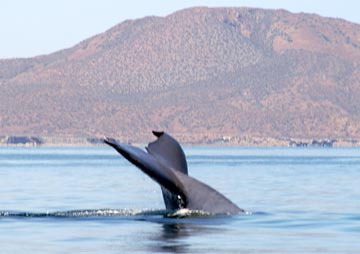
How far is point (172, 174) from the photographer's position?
19.1 meters

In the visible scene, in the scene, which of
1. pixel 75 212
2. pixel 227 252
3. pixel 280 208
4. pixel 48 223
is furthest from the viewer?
pixel 280 208

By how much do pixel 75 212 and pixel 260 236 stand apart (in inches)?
254

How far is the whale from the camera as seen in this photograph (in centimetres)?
1808

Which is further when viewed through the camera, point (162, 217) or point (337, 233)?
point (162, 217)

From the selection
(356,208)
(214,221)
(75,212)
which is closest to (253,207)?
(356,208)

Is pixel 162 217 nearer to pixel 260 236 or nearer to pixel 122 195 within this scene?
pixel 260 236

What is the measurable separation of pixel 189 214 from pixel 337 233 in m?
2.90

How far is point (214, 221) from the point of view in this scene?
2130 cm

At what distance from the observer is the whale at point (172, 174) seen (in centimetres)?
1808

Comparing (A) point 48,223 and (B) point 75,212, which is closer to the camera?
(A) point 48,223

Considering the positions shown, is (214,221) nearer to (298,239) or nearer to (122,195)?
(298,239)

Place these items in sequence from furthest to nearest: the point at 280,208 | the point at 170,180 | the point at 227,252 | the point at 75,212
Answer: the point at 280,208
the point at 75,212
the point at 170,180
the point at 227,252

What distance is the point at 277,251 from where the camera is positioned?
58.2 ft

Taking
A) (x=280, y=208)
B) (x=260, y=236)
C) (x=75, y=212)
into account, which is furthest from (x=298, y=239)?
(x=280, y=208)
